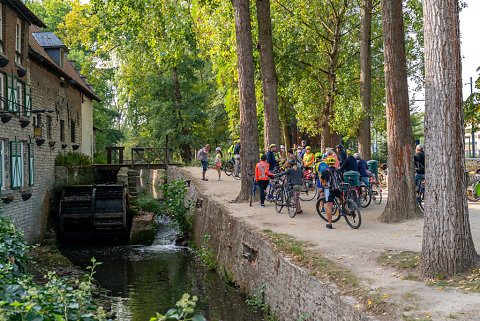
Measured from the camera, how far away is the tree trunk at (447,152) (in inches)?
246

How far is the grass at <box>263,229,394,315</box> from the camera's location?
5434mm

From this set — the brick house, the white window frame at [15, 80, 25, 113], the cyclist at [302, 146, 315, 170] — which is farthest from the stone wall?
the white window frame at [15, 80, 25, 113]

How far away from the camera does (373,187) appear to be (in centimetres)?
1531

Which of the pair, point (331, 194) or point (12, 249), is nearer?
point (12, 249)

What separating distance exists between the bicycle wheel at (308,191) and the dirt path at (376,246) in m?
0.73

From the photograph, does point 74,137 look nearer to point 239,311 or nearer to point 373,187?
point 373,187

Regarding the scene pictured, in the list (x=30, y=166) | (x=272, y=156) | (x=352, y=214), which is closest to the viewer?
(x=352, y=214)

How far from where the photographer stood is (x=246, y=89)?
14.0 metres

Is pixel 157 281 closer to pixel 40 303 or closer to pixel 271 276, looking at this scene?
pixel 271 276

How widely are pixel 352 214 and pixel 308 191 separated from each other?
6774 millimetres

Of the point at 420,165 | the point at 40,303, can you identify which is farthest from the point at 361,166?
the point at 40,303

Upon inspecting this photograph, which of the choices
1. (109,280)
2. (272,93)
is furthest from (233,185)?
(109,280)

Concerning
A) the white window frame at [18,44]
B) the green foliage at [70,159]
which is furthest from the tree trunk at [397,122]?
the green foliage at [70,159]

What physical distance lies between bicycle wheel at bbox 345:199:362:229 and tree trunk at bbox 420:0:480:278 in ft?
12.9
